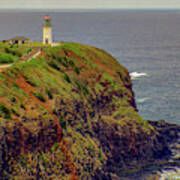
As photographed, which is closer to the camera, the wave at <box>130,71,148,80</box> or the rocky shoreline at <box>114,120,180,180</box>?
the rocky shoreline at <box>114,120,180,180</box>

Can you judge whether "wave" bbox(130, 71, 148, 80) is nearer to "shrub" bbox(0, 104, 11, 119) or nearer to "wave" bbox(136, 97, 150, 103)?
"wave" bbox(136, 97, 150, 103)

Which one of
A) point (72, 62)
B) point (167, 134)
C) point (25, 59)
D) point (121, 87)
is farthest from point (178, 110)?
point (25, 59)

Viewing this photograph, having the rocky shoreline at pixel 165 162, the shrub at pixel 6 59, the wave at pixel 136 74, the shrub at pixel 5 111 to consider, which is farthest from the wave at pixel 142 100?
the shrub at pixel 5 111

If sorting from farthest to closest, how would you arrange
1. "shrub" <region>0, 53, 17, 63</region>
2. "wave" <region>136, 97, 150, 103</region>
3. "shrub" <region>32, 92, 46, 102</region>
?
"wave" <region>136, 97, 150, 103</region> < "shrub" <region>0, 53, 17, 63</region> < "shrub" <region>32, 92, 46, 102</region>

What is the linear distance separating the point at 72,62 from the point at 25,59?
783 centimetres

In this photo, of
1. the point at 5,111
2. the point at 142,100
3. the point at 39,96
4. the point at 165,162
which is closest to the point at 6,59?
the point at 39,96

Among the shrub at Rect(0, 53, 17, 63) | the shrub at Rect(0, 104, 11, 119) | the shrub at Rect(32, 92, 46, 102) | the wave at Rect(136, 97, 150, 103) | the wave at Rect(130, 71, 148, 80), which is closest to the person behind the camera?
the shrub at Rect(0, 104, 11, 119)

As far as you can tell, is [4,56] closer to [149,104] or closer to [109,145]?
[109,145]

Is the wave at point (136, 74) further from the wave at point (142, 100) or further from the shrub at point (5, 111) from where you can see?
the shrub at point (5, 111)

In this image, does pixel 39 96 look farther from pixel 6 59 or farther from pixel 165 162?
pixel 165 162

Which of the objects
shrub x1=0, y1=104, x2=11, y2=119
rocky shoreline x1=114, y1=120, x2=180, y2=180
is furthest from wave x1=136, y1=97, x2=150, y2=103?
shrub x1=0, y1=104, x2=11, y2=119

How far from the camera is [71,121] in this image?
57781 millimetres

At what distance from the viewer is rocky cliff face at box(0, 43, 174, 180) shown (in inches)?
1844

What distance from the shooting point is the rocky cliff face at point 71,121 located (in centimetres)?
4684
